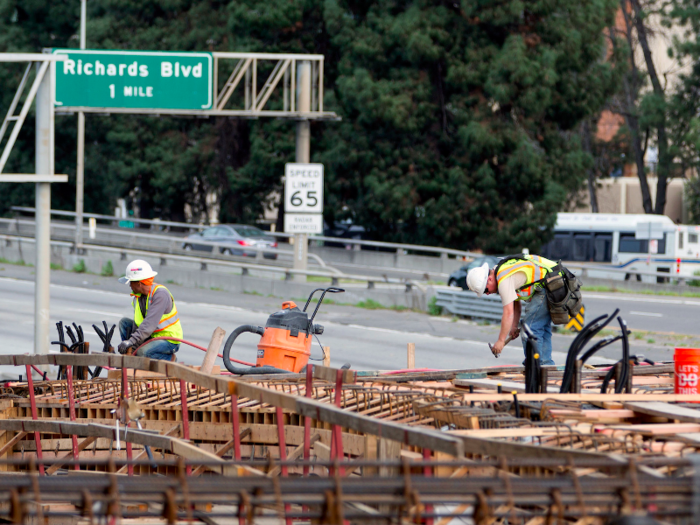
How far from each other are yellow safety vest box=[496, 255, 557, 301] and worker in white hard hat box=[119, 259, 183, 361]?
3.53 m

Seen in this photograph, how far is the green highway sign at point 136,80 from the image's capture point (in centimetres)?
2555

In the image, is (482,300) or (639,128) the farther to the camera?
(639,128)

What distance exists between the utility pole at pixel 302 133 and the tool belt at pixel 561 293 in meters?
16.6

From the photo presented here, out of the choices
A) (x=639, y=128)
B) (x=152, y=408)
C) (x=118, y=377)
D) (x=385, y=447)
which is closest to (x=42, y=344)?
(x=118, y=377)

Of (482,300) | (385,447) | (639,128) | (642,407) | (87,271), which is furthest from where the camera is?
(639,128)

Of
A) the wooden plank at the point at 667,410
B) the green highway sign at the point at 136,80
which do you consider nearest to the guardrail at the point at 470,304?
the green highway sign at the point at 136,80

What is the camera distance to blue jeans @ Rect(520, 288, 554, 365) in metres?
9.96

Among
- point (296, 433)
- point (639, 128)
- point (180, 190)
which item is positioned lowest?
point (296, 433)

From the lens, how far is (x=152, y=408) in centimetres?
880

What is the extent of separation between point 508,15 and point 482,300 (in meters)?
17.4

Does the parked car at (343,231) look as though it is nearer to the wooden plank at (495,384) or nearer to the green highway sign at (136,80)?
the green highway sign at (136,80)

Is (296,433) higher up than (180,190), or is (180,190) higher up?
(180,190)

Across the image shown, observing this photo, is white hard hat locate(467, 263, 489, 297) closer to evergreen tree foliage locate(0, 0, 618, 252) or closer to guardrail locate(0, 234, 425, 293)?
guardrail locate(0, 234, 425, 293)

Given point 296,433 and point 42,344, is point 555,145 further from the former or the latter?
point 296,433
